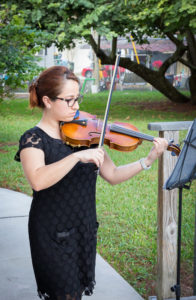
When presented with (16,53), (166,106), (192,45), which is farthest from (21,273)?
(166,106)

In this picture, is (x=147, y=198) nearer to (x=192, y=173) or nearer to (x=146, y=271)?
(x=146, y=271)

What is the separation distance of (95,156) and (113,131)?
57cm

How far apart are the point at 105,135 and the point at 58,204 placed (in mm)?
462

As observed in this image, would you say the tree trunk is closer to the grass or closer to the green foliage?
the green foliage

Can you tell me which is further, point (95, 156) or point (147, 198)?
point (147, 198)

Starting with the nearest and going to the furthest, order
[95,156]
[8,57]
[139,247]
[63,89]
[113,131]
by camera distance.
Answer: [95,156], [63,89], [113,131], [139,247], [8,57]

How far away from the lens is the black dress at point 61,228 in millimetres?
2203

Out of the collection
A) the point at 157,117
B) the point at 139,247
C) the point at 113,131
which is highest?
the point at 113,131

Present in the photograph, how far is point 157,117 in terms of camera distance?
47.6 feet

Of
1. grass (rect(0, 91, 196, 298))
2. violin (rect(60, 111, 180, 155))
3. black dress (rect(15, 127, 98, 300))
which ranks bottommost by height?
grass (rect(0, 91, 196, 298))

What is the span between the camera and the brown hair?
85.4 inches

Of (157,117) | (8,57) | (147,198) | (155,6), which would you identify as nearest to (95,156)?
(147,198)

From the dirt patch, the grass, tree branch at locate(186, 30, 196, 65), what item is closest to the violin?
the grass

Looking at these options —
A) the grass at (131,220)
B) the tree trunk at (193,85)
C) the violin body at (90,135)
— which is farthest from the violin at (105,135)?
the tree trunk at (193,85)
